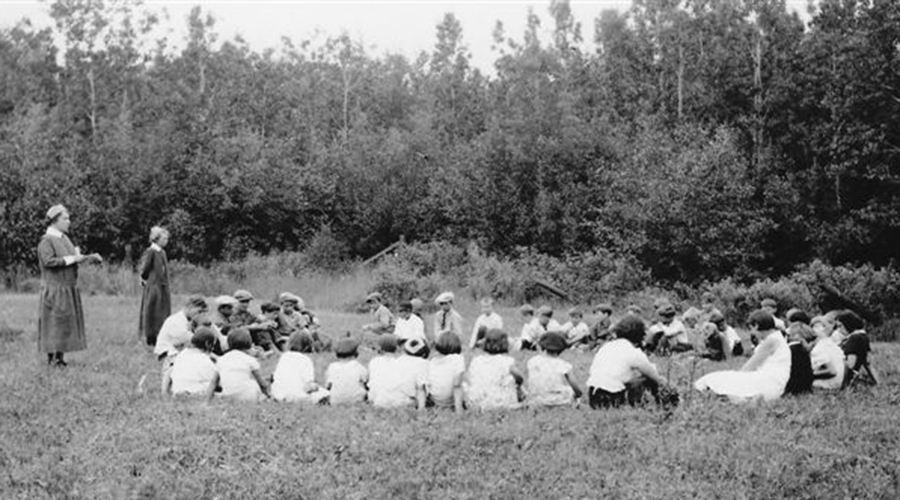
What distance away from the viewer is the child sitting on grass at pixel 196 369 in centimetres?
1100

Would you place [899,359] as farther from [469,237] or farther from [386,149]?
[386,149]

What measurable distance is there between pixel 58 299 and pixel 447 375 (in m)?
6.14

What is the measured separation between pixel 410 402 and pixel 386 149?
3255 cm

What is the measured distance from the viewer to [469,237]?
37719 millimetres

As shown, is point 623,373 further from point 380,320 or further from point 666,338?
point 380,320

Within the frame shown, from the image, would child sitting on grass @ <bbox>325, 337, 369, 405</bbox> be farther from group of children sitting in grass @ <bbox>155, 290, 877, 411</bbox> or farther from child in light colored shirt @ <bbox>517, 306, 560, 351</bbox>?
child in light colored shirt @ <bbox>517, 306, 560, 351</bbox>

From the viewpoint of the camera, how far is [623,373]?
1046 centimetres

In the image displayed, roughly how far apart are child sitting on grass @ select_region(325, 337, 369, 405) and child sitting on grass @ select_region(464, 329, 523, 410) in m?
1.27

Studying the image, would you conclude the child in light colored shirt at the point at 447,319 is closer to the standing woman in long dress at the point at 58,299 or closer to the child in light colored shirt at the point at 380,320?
the child in light colored shirt at the point at 380,320

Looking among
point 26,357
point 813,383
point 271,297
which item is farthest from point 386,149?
point 813,383

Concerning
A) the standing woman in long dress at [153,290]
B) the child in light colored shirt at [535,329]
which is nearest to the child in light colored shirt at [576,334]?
the child in light colored shirt at [535,329]

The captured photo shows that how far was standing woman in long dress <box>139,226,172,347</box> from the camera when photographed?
15.8 metres

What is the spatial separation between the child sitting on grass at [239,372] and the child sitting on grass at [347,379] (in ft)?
2.91

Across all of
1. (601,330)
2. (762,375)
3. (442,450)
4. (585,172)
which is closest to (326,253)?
(585,172)
